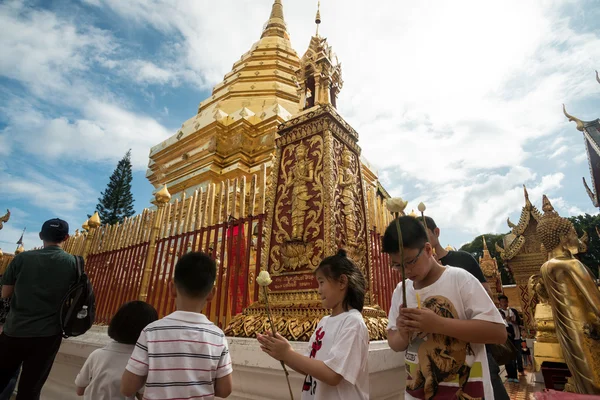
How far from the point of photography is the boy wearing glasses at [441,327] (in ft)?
4.14

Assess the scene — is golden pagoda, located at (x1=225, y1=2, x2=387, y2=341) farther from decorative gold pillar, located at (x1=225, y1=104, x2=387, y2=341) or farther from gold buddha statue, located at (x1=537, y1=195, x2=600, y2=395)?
gold buddha statue, located at (x1=537, y1=195, x2=600, y2=395)

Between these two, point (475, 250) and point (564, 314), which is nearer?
point (564, 314)

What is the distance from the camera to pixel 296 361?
4.63 feet

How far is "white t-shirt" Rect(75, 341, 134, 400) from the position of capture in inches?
66.4

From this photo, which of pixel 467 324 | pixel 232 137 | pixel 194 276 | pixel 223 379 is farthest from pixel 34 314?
pixel 232 137

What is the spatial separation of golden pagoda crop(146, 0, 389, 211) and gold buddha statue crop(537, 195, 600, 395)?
9.87ft

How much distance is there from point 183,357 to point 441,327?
1.08 meters

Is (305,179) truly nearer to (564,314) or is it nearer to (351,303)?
(351,303)

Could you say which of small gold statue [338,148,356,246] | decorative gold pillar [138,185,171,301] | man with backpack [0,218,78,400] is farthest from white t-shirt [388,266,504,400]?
decorative gold pillar [138,185,171,301]

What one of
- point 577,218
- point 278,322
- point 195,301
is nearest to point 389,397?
point 278,322

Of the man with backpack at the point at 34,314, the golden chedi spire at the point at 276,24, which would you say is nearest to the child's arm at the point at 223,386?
the man with backpack at the point at 34,314

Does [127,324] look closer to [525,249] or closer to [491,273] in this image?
[525,249]

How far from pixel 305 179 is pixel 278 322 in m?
1.36

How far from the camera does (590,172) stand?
14.4 meters
